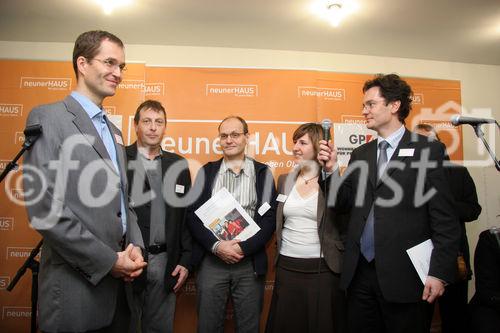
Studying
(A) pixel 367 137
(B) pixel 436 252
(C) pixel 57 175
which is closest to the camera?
(C) pixel 57 175

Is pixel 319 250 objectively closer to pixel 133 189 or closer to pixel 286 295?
pixel 286 295

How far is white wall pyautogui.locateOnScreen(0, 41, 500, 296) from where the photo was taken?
3680mm

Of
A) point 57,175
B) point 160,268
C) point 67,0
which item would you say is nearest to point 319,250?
point 160,268

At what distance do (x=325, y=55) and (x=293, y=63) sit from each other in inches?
16.4

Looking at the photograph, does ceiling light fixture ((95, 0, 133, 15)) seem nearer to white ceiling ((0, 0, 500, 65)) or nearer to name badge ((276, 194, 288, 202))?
white ceiling ((0, 0, 500, 65))

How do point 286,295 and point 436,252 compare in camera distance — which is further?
point 286,295

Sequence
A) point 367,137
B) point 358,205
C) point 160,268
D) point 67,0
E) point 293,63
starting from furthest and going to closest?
point 293,63 < point 367,137 < point 67,0 < point 160,268 < point 358,205

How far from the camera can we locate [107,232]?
1.36m

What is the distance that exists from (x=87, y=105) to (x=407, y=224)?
1.74 metres

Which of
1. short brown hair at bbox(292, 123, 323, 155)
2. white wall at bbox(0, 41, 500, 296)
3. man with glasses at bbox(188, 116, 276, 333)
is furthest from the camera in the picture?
white wall at bbox(0, 41, 500, 296)

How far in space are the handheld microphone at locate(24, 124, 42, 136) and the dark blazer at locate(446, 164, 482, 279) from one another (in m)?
2.87

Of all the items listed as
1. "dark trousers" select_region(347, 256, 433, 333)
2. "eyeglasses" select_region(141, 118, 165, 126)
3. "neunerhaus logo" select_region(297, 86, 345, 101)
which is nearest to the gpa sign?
"neunerhaus logo" select_region(297, 86, 345, 101)

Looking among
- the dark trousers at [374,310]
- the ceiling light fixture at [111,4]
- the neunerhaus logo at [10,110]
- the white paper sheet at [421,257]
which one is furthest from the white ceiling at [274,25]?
the dark trousers at [374,310]

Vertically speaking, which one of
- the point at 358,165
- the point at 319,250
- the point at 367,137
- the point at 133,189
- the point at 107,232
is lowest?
the point at 319,250
